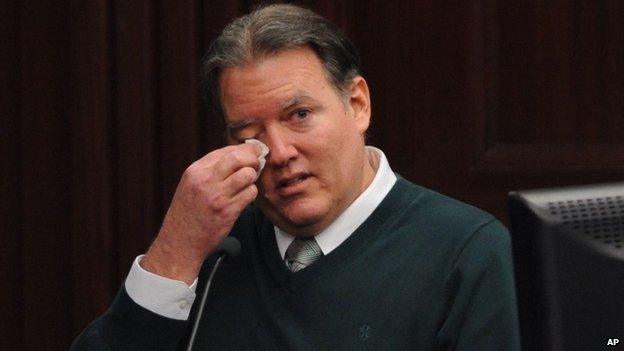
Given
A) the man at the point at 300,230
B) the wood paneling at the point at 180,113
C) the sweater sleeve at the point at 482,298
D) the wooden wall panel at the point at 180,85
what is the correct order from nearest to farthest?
the sweater sleeve at the point at 482,298 → the man at the point at 300,230 → the wood paneling at the point at 180,113 → the wooden wall panel at the point at 180,85

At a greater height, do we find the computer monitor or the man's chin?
the computer monitor

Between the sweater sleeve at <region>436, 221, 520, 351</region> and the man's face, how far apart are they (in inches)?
9.5

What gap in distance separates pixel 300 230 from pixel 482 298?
355 millimetres

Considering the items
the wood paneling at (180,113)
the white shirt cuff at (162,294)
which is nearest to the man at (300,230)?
the white shirt cuff at (162,294)

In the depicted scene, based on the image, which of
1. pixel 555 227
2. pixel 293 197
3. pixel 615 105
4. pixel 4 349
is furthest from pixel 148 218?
pixel 555 227

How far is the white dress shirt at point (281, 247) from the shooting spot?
178 centimetres

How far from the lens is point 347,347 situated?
1729 mm

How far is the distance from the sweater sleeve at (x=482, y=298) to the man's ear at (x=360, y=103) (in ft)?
0.98

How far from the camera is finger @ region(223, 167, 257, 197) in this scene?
1770 millimetres

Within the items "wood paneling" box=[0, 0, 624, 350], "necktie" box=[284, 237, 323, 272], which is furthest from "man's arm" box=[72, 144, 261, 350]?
"wood paneling" box=[0, 0, 624, 350]

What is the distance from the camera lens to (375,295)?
5.76ft

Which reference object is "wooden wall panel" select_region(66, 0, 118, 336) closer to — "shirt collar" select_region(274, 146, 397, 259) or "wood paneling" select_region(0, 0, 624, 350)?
"wood paneling" select_region(0, 0, 624, 350)

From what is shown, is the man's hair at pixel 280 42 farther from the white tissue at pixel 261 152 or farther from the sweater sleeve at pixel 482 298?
the sweater sleeve at pixel 482 298

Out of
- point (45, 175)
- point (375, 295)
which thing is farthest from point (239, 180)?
point (45, 175)
